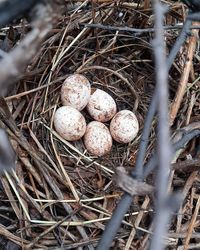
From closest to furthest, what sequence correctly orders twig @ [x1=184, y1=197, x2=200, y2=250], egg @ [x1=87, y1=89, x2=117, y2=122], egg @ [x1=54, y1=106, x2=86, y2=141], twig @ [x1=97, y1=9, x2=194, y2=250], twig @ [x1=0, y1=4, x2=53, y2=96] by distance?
twig @ [x1=0, y1=4, x2=53, y2=96]
twig @ [x1=97, y1=9, x2=194, y2=250]
twig @ [x1=184, y1=197, x2=200, y2=250]
egg @ [x1=54, y1=106, x2=86, y2=141]
egg @ [x1=87, y1=89, x2=117, y2=122]

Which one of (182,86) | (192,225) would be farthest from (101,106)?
(192,225)

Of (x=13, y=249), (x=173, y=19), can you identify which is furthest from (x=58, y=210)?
(x=173, y=19)

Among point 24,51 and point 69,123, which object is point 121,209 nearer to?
point 24,51

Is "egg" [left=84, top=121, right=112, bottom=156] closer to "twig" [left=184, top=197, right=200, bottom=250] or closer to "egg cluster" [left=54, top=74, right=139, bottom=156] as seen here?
"egg cluster" [left=54, top=74, right=139, bottom=156]

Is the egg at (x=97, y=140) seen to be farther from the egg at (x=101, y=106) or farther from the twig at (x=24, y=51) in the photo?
the twig at (x=24, y=51)

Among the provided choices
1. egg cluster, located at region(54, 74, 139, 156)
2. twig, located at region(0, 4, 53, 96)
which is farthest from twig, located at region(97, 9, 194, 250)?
egg cluster, located at region(54, 74, 139, 156)
